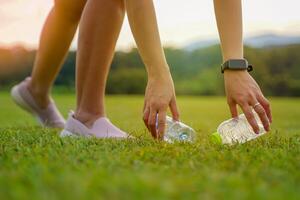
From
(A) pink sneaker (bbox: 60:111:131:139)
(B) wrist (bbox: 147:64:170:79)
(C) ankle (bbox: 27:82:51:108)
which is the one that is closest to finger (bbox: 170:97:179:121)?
(B) wrist (bbox: 147:64:170:79)

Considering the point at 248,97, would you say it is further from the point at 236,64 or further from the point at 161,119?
the point at 161,119

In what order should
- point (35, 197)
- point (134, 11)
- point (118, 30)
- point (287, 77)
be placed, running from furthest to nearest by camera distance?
point (287, 77) < point (118, 30) < point (134, 11) < point (35, 197)

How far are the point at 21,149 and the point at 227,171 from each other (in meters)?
0.90

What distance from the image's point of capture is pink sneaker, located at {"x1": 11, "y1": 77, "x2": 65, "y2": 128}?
13.2 ft

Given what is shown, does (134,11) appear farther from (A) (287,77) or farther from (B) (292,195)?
(A) (287,77)

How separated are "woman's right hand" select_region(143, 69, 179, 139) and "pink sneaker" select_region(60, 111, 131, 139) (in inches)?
22.1

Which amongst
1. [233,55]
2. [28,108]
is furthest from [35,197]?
[28,108]

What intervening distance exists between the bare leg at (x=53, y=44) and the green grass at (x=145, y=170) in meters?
1.11

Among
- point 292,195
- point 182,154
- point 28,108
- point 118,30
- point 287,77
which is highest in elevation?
point 118,30

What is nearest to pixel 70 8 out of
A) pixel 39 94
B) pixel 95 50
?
pixel 95 50

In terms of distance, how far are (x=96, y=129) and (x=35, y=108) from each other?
1.29 metres

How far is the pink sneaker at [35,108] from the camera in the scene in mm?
4012

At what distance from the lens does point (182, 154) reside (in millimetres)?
1971

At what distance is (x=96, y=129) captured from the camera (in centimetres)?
289
